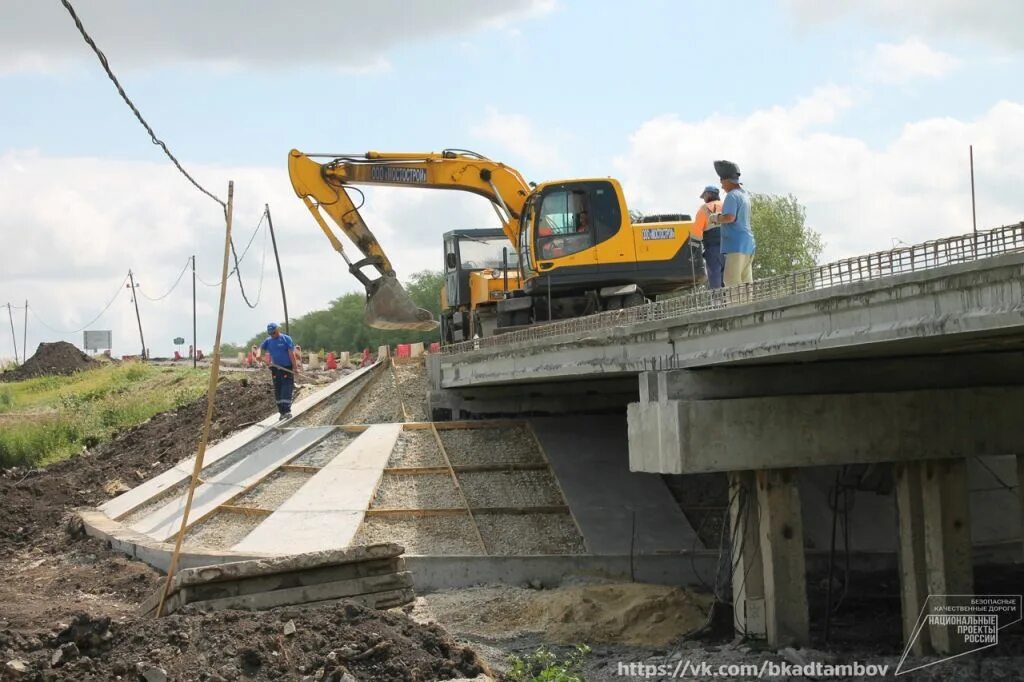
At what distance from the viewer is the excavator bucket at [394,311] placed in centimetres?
2319

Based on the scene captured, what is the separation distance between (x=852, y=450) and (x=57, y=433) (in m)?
21.8

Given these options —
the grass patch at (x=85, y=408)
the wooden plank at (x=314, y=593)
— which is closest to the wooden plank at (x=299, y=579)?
the wooden plank at (x=314, y=593)

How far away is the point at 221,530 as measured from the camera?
60.9ft

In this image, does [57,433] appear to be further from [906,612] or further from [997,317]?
[997,317]

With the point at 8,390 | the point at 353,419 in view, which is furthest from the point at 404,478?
the point at 8,390

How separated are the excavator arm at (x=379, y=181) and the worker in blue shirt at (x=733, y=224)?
31.9 feet

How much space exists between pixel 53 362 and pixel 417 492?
115 feet

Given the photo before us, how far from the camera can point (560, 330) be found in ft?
56.0

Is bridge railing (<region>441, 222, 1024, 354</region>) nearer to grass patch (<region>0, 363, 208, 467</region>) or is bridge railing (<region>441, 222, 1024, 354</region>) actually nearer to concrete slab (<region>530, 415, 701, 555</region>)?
concrete slab (<region>530, 415, 701, 555</region>)

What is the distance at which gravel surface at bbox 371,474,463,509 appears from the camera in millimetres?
18906

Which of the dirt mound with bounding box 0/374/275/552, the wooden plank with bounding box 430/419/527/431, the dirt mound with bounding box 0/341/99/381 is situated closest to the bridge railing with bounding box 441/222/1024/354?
the wooden plank with bounding box 430/419/527/431

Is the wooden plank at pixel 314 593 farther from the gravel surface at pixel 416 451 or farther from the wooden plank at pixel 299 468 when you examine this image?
the wooden plank at pixel 299 468

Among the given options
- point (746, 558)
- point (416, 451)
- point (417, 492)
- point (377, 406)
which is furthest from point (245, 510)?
point (746, 558)

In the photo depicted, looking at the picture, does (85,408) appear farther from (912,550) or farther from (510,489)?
(912,550)
